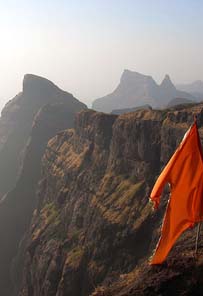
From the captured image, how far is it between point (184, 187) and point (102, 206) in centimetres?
5531

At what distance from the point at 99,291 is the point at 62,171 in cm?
7762

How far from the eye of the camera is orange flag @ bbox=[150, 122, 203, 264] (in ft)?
61.6

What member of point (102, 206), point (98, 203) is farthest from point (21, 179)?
point (102, 206)

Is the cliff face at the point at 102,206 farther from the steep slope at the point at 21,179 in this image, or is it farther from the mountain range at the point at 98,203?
the steep slope at the point at 21,179

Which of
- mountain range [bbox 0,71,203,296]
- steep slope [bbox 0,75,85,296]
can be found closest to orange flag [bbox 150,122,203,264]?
mountain range [bbox 0,71,203,296]

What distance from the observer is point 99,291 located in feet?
77.4

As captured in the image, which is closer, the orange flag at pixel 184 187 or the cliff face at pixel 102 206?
the orange flag at pixel 184 187

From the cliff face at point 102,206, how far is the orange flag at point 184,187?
120ft

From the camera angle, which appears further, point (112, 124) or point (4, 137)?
point (4, 137)

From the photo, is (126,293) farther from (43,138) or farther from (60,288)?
(43,138)

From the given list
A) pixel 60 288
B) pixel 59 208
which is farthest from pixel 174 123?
pixel 59 208

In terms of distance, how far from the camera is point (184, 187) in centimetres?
1891

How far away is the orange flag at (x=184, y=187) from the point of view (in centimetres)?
1877

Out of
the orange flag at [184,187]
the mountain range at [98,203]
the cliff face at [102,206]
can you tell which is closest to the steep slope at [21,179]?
the mountain range at [98,203]
